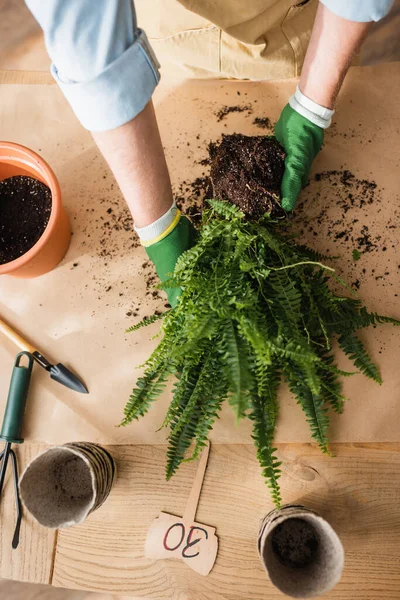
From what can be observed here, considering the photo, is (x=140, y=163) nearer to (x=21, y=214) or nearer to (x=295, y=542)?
(x=21, y=214)

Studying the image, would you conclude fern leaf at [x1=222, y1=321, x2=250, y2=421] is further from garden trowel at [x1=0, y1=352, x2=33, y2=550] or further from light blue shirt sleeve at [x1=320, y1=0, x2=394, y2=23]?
light blue shirt sleeve at [x1=320, y1=0, x2=394, y2=23]

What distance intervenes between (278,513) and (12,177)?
3.91ft

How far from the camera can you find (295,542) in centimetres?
120

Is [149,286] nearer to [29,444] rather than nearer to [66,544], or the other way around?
[29,444]

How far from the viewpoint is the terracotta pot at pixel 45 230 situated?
4.15ft

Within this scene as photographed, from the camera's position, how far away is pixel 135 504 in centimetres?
131

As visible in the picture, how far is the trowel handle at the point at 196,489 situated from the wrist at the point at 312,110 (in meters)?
0.95

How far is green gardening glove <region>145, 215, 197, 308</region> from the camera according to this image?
1227 mm

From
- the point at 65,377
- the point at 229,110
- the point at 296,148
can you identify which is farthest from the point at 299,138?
the point at 65,377

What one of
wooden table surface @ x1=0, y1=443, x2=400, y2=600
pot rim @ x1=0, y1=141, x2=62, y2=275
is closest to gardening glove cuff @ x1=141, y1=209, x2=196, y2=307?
pot rim @ x1=0, y1=141, x2=62, y2=275

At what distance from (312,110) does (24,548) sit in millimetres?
1452

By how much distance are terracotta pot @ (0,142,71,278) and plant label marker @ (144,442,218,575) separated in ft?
2.54

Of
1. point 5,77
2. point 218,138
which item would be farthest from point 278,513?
point 5,77

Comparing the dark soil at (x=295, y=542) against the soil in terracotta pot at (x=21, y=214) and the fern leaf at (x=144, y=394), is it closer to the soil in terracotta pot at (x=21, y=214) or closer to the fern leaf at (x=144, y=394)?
the fern leaf at (x=144, y=394)
